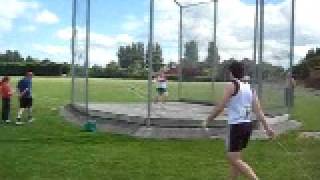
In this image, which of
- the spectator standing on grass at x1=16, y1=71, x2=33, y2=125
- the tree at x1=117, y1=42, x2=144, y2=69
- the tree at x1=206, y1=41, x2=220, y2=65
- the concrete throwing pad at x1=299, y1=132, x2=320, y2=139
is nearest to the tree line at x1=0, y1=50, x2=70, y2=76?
the tree at x1=117, y1=42, x2=144, y2=69

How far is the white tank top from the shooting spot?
994cm

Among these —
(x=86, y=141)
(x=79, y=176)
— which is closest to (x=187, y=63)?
(x=86, y=141)

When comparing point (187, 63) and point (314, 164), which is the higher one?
point (187, 63)

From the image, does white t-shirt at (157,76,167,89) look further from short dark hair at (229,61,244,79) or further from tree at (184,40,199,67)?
short dark hair at (229,61,244,79)

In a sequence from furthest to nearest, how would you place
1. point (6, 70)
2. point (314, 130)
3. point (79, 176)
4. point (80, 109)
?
point (6, 70) → point (80, 109) → point (314, 130) → point (79, 176)

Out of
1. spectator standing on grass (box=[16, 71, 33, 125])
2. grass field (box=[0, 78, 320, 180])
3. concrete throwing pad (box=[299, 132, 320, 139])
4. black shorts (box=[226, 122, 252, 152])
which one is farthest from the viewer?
spectator standing on grass (box=[16, 71, 33, 125])

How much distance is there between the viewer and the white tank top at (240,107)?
994 cm

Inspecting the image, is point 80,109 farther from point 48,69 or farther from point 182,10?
point 48,69

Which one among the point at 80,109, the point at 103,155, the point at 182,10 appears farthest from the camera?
the point at 182,10

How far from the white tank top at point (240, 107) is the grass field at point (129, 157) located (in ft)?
6.72

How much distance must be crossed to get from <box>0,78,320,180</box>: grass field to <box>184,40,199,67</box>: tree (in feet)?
31.4

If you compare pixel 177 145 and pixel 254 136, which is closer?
pixel 177 145

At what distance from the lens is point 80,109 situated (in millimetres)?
23312

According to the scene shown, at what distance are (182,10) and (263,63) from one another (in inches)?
381
